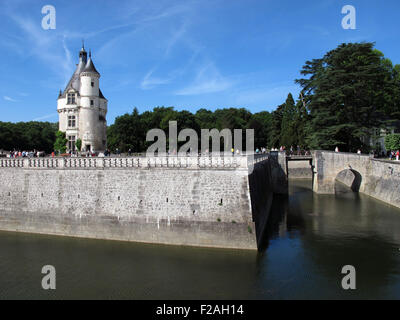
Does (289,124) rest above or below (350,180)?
above

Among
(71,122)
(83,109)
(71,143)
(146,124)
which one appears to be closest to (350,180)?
(83,109)

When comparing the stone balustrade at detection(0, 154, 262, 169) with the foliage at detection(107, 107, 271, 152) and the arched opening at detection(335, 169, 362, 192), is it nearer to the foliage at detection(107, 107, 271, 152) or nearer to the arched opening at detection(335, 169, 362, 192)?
the arched opening at detection(335, 169, 362, 192)

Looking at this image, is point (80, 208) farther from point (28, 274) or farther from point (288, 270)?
point (288, 270)

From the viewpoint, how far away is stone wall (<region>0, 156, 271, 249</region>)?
48.2 ft

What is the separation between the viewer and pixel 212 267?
12773 millimetres

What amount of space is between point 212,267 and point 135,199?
5.86m

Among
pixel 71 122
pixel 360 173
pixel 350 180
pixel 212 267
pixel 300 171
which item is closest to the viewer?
pixel 212 267

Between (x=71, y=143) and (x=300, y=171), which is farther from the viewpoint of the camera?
(x=300, y=171)

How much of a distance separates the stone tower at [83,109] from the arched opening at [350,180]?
28.4 m

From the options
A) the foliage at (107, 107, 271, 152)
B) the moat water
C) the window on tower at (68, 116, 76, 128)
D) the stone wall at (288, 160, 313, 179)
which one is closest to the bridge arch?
the moat water

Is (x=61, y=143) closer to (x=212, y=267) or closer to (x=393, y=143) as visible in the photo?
(x=212, y=267)

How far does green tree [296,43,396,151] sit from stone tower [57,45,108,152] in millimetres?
25766

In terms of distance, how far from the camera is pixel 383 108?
43.0 meters

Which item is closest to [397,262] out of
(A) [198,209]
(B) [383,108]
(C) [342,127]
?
(A) [198,209]
